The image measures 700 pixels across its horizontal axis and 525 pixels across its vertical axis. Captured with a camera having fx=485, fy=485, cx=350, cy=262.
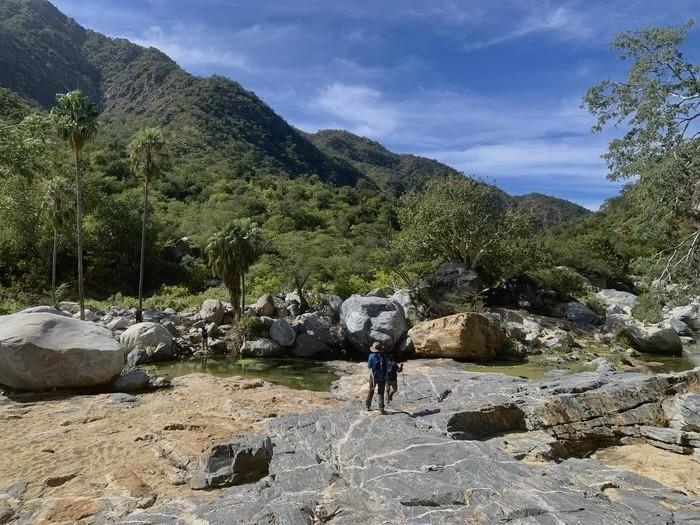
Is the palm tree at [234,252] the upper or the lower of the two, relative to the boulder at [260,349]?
upper

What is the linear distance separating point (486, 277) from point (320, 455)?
2920cm

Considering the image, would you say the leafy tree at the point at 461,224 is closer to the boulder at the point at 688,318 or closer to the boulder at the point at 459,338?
the boulder at the point at 459,338

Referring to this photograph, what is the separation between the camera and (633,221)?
53.2 feet

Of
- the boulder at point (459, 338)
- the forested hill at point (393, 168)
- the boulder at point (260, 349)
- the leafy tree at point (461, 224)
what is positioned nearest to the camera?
the boulder at point (459, 338)

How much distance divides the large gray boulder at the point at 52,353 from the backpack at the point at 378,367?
9525mm

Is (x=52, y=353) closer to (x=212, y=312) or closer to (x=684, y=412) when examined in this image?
(x=212, y=312)

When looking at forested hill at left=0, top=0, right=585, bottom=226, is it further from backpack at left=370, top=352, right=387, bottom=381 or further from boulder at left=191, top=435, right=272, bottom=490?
boulder at left=191, top=435, right=272, bottom=490

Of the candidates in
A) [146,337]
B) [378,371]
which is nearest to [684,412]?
[378,371]

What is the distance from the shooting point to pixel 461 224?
34250mm

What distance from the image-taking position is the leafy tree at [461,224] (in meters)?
34.1

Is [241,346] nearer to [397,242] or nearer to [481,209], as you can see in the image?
[397,242]

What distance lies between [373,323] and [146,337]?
36.8 ft

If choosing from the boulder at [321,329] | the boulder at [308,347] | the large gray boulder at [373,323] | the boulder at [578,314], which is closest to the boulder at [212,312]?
the boulder at [321,329]

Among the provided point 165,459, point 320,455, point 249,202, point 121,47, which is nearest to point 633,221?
point 320,455
